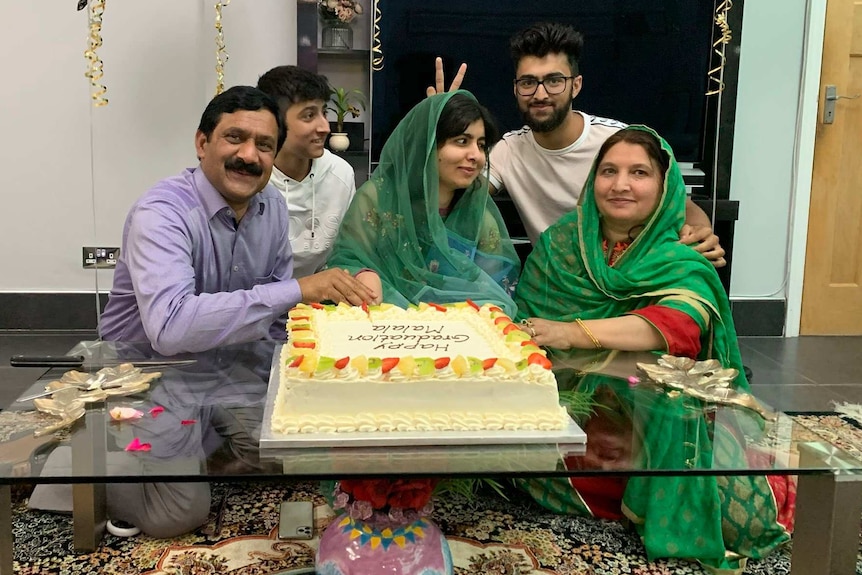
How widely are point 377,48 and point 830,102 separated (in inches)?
97.7

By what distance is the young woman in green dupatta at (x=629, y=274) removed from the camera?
74.9 inches

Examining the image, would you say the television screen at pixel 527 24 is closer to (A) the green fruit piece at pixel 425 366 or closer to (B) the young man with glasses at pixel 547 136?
(B) the young man with glasses at pixel 547 136

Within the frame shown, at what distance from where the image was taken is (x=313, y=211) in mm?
2770

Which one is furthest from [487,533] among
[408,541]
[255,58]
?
[255,58]

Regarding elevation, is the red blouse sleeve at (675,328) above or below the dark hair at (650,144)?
below

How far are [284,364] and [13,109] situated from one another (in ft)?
10.6

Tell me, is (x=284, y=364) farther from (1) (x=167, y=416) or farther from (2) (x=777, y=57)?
(2) (x=777, y=57)

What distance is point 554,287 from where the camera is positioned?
87.7 inches

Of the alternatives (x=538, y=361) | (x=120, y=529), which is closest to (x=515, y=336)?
(x=538, y=361)

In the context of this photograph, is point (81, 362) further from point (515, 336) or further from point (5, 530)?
point (515, 336)

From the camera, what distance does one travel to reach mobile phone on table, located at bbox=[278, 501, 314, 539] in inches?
79.2

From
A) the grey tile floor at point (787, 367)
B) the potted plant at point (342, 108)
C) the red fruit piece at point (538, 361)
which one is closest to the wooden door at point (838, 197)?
the grey tile floor at point (787, 367)

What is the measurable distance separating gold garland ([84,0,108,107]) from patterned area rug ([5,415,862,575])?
2061mm

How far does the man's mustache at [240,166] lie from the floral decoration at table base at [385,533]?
0.87 metres
